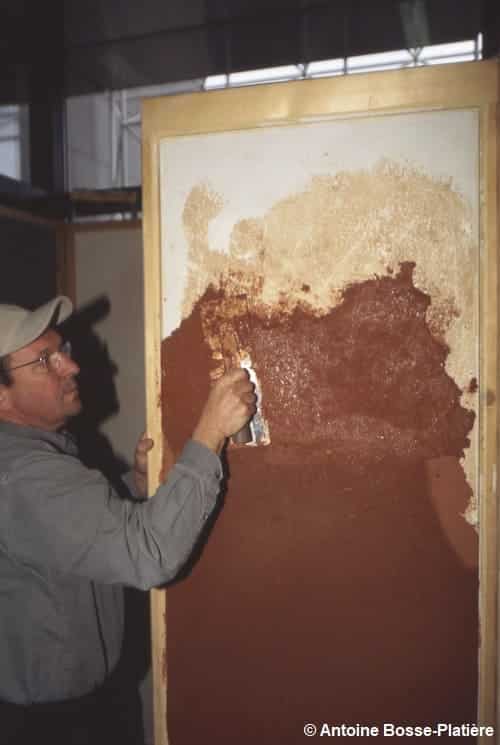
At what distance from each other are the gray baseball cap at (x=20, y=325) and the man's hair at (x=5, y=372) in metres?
0.01

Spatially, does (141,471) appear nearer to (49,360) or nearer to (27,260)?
(49,360)

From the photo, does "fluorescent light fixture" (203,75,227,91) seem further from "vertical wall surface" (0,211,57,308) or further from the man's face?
the man's face

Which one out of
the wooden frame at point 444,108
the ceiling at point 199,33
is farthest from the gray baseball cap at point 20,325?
the ceiling at point 199,33

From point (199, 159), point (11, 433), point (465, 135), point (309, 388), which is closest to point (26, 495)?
point (11, 433)

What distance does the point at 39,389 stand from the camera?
116 centimetres

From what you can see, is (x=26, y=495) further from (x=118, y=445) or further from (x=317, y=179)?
(x=118, y=445)

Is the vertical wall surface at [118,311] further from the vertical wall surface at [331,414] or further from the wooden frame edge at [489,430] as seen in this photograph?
the wooden frame edge at [489,430]

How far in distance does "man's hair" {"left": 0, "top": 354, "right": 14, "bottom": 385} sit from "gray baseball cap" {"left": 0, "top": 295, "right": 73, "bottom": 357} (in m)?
0.01

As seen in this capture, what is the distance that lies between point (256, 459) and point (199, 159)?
1.77 ft

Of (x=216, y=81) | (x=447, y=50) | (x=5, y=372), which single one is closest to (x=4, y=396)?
(x=5, y=372)

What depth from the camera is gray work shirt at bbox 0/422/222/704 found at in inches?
34.9

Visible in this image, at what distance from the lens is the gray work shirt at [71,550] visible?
2.91 ft

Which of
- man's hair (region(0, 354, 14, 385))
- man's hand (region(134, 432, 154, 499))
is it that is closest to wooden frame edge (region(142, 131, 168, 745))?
man's hand (region(134, 432, 154, 499))

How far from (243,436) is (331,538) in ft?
0.77
